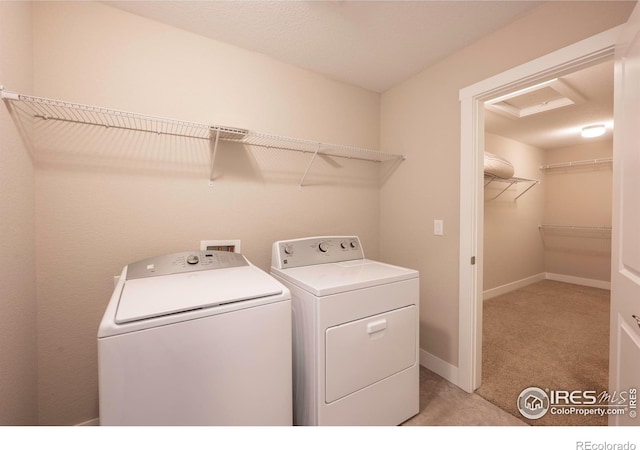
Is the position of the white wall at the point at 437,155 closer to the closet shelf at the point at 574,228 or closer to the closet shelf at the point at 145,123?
the closet shelf at the point at 145,123

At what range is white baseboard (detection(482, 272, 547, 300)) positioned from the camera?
12.2 feet

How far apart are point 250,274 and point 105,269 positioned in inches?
33.5

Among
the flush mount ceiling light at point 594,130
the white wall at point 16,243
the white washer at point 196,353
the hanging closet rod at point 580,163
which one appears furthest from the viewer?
the hanging closet rod at point 580,163

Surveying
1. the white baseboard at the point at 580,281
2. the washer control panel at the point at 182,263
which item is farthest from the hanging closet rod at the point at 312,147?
the white baseboard at the point at 580,281

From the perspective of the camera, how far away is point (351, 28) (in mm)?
1586

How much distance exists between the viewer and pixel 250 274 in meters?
1.32

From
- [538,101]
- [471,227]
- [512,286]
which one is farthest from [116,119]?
[512,286]

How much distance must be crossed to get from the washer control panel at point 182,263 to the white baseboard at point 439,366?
5.44 ft

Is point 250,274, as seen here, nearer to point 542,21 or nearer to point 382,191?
point 382,191

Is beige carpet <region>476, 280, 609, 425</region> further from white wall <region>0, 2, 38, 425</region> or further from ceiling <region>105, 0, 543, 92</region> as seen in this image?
white wall <region>0, 2, 38, 425</region>

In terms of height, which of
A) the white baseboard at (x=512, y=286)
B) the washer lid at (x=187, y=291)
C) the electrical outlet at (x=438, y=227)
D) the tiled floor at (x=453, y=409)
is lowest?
the tiled floor at (x=453, y=409)

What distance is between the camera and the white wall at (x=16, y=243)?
3.38 feet

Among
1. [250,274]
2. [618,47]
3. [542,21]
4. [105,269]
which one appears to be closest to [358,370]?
[250,274]

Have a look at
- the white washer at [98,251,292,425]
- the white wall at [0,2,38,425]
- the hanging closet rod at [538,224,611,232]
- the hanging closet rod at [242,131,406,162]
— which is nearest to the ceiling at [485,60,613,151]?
the hanging closet rod at [538,224,611,232]
